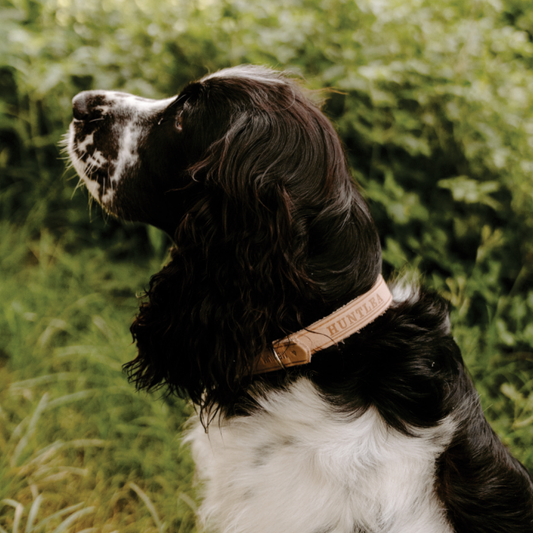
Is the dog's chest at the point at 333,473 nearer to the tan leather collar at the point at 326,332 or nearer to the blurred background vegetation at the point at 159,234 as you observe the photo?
the tan leather collar at the point at 326,332

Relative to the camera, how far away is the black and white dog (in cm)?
168

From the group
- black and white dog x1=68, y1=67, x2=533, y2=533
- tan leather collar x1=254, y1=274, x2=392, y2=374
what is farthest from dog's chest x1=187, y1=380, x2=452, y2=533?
tan leather collar x1=254, y1=274, x2=392, y2=374

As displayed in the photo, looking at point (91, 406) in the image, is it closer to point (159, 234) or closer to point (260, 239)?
point (159, 234)

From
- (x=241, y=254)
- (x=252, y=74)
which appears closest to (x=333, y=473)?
(x=241, y=254)

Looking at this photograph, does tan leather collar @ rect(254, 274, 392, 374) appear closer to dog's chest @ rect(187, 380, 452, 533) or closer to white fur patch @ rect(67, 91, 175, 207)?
dog's chest @ rect(187, 380, 452, 533)

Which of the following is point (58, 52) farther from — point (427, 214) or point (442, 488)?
point (442, 488)

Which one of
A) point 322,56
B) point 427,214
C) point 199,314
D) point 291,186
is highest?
point 291,186

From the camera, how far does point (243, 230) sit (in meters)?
1.77

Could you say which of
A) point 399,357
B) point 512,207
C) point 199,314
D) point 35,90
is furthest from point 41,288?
point 512,207

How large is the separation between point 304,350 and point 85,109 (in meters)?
1.44

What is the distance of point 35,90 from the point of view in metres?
3.82

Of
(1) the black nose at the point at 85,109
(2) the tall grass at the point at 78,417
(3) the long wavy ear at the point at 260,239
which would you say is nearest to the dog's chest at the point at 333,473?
(3) the long wavy ear at the point at 260,239

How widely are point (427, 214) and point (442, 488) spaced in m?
2.09

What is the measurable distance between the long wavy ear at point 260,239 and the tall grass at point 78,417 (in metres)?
1.02
